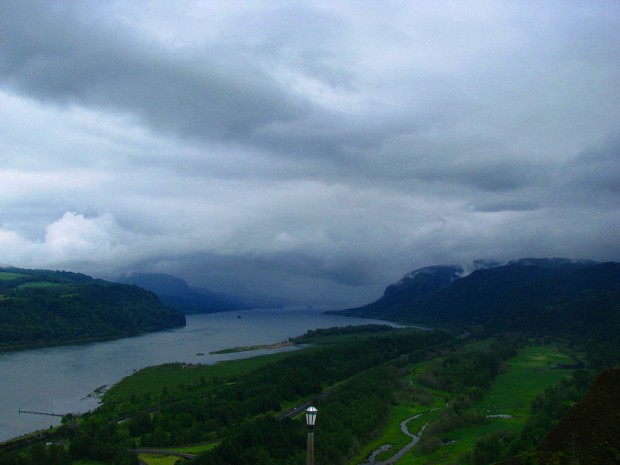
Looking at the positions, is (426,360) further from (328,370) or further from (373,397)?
(373,397)

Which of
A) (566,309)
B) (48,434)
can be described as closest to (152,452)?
(48,434)

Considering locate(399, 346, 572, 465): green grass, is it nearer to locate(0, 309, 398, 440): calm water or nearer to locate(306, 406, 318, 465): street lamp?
locate(306, 406, 318, 465): street lamp

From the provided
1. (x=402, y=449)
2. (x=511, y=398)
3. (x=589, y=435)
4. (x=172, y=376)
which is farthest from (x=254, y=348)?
(x=589, y=435)

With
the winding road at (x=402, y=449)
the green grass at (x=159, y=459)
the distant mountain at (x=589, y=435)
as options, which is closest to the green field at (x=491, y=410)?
the winding road at (x=402, y=449)

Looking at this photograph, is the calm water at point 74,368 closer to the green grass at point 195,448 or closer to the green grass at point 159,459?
the green grass at point 159,459

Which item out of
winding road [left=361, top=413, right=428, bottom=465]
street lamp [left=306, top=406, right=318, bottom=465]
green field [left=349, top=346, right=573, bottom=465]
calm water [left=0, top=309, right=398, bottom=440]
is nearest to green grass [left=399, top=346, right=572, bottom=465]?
green field [left=349, top=346, right=573, bottom=465]

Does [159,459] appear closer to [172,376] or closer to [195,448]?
[195,448]
